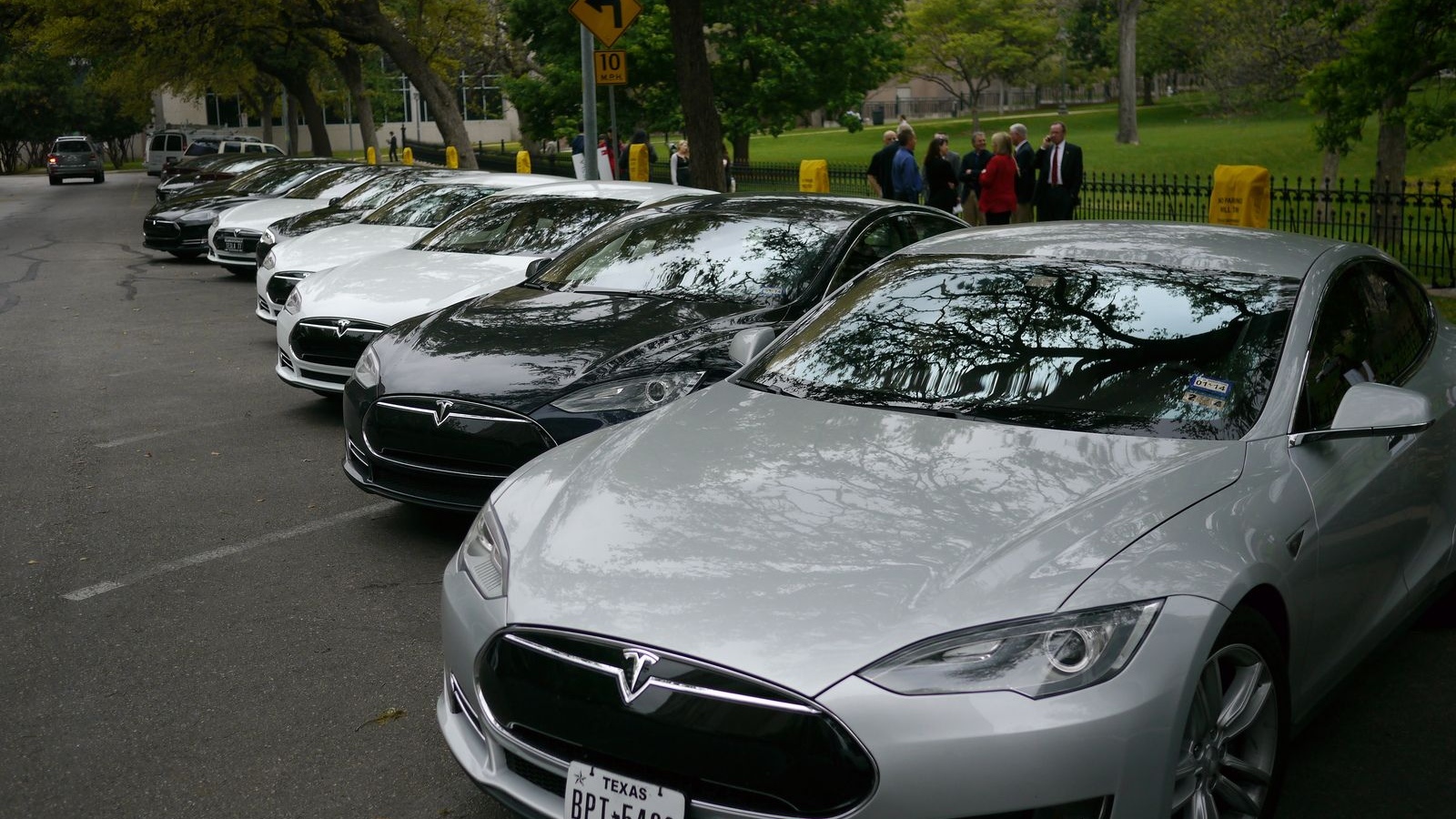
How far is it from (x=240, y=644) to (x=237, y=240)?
13.7 m

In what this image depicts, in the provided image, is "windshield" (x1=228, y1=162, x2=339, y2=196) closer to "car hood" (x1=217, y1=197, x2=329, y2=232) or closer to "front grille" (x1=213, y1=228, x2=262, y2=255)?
"car hood" (x1=217, y1=197, x2=329, y2=232)

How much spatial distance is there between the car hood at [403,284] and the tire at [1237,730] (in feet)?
20.7

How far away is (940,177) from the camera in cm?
1775

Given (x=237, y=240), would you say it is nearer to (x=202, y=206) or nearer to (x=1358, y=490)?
(x=202, y=206)

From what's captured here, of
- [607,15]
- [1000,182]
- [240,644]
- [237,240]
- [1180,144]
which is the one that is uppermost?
[607,15]

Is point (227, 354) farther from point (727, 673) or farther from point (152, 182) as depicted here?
point (152, 182)

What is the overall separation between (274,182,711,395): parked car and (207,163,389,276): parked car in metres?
6.98

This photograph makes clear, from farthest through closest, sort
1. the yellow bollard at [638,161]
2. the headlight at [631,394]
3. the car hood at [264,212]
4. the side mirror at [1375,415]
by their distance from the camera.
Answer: the yellow bollard at [638,161], the car hood at [264,212], the headlight at [631,394], the side mirror at [1375,415]

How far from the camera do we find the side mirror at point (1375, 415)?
354cm

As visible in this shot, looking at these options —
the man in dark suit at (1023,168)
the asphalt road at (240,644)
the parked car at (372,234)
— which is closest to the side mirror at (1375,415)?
the asphalt road at (240,644)

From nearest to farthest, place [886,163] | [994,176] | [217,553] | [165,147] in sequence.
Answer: [217,553], [994,176], [886,163], [165,147]

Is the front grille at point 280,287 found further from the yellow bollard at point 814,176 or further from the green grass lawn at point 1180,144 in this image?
the green grass lawn at point 1180,144

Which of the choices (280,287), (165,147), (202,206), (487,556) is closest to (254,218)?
(202,206)

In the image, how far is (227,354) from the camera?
39.1 feet
